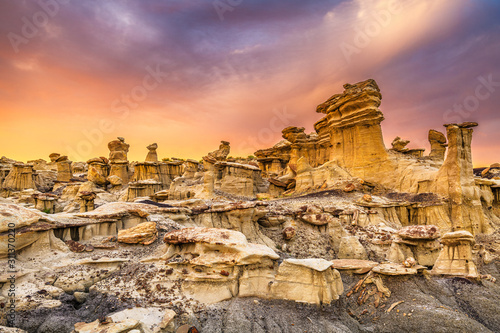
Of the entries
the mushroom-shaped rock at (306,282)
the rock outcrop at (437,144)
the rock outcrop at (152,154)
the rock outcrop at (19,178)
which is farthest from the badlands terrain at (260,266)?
the rock outcrop at (19,178)

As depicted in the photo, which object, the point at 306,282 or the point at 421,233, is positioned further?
the point at 421,233

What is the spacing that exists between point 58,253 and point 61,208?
54.9 ft

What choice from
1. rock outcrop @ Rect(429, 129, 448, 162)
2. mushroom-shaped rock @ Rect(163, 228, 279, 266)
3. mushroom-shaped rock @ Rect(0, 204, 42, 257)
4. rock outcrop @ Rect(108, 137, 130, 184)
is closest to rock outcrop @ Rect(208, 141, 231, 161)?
rock outcrop @ Rect(108, 137, 130, 184)

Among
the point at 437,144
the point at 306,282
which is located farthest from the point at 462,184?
the point at 306,282

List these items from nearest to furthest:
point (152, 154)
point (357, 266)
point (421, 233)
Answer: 1. point (357, 266)
2. point (421, 233)
3. point (152, 154)

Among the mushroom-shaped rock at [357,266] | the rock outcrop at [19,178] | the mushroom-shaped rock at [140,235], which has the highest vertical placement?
the rock outcrop at [19,178]

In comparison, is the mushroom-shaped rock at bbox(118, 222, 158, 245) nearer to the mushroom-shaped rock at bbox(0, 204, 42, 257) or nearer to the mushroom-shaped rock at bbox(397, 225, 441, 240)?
the mushroom-shaped rock at bbox(0, 204, 42, 257)

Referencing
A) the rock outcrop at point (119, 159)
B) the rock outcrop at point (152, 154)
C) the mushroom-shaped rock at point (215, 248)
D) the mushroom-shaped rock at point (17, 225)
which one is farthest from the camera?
the rock outcrop at point (119, 159)

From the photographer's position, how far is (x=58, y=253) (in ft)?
23.6

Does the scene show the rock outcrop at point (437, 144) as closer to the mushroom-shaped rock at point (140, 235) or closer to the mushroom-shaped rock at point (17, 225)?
the mushroom-shaped rock at point (140, 235)

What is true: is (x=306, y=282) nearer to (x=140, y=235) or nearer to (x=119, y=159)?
(x=140, y=235)

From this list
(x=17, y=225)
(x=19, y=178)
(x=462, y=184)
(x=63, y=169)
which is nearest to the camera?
(x=17, y=225)

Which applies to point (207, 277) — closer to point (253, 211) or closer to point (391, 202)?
point (253, 211)

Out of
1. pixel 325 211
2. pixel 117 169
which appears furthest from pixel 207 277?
pixel 117 169
